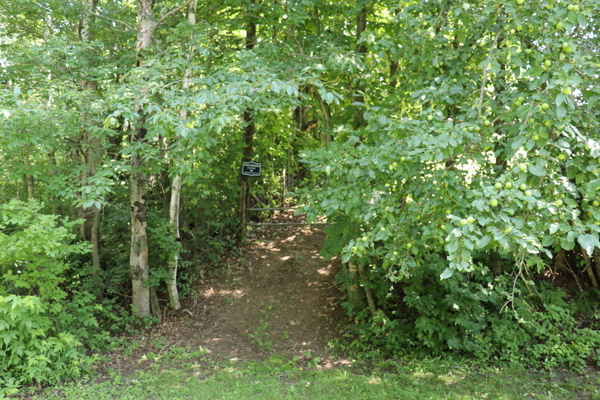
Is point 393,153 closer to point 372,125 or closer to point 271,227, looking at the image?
point 372,125

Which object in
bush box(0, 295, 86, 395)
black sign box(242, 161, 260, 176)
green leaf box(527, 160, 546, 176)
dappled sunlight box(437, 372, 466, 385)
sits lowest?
dappled sunlight box(437, 372, 466, 385)

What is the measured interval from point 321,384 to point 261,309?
2650 millimetres

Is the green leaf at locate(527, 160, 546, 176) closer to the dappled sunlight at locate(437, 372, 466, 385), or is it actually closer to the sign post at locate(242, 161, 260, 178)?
the dappled sunlight at locate(437, 372, 466, 385)

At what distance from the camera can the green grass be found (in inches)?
207

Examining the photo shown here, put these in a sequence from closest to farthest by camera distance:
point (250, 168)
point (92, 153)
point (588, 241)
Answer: point (588, 241) → point (92, 153) → point (250, 168)

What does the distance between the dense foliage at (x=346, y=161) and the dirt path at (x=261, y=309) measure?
52 cm

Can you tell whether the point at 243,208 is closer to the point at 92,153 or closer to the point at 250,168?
the point at 250,168

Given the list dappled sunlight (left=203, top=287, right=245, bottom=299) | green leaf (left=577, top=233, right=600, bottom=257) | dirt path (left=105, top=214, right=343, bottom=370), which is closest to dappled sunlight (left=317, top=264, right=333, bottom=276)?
dirt path (left=105, top=214, right=343, bottom=370)

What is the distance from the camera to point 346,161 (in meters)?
4.31

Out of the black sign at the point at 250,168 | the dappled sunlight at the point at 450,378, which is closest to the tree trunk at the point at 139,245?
the black sign at the point at 250,168

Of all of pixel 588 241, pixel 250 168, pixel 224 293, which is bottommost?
pixel 224 293

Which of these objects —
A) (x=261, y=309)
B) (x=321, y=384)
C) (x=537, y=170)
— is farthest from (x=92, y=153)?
(x=537, y=170)

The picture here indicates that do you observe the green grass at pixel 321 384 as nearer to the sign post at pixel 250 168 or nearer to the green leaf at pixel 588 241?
the green leaf at pixel 588 241

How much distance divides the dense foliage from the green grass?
44 centimetres
